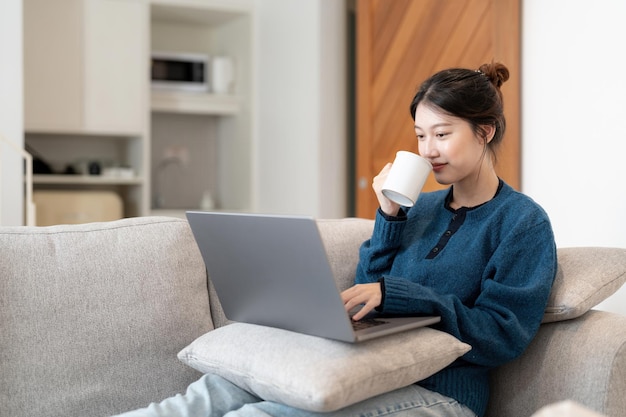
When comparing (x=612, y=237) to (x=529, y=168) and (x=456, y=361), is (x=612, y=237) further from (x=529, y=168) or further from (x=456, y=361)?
(x=456, y=361)

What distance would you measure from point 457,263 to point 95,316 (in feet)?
2.54

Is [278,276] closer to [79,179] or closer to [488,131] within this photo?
[488,131]

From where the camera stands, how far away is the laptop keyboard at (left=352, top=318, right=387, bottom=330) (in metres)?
1.46

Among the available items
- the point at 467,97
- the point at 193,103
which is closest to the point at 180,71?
the point at 193,103

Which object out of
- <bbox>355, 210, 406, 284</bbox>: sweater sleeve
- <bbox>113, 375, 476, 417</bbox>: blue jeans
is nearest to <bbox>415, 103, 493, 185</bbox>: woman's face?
<bbox>355, 210, 406, 284</bbox>: sweater sleeve

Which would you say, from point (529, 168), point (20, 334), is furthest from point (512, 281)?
point (529, 168)

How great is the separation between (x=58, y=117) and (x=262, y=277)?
3.50 meters

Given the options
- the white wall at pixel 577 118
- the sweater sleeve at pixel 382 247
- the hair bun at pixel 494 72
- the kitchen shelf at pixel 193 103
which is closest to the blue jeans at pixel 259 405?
the sweater sleeve at pixel 382 247

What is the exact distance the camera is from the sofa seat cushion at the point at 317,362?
1324 mm

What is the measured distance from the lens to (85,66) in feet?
15.4

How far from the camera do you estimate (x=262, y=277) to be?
1503 mm

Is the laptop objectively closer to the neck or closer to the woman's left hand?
the woman's left hand

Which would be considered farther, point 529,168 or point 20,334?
point 529,168

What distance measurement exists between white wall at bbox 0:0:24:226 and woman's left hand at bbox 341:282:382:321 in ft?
9.55
